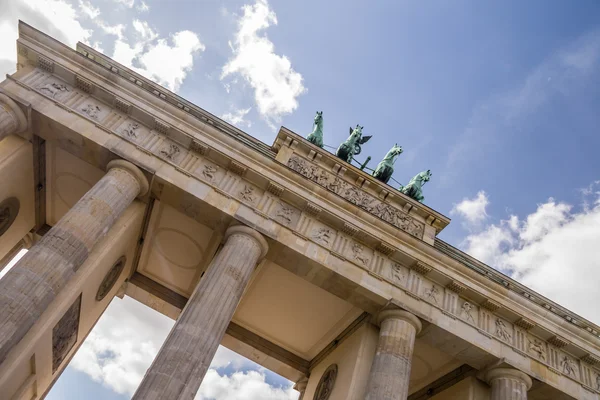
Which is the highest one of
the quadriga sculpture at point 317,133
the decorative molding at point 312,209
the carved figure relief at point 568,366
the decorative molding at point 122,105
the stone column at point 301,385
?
the quadriga sculpture at point 317,133

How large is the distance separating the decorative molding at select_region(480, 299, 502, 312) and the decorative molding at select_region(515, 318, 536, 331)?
0.99 m

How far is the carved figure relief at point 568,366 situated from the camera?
1635 cm

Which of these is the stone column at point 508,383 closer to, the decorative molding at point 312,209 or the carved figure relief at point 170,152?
the decorative molding at point 312,209

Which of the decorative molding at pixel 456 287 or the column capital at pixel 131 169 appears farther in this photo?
the decorative molding at pixel 456 287

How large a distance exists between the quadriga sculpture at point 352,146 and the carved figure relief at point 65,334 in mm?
11691

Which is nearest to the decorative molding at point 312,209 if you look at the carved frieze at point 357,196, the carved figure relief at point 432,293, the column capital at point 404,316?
the carved frieze at point 357,196

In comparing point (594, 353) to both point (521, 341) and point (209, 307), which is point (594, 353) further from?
point (209, 307)

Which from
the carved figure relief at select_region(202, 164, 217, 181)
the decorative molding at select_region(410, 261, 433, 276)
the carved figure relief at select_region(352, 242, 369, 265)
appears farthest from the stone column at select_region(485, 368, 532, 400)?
the carved figure relief at select_region(202, 164, 217, 181)

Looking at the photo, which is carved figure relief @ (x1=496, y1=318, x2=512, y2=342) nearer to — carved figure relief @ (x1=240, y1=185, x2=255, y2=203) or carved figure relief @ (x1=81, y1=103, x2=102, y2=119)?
carved figure relief @ (x1=240, y1=185, x2=255, y2=203)

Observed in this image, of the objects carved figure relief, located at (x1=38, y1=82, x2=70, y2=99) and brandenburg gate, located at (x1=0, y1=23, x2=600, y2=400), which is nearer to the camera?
brandenburg gate, located at (x1=0, y1=23, x2=600, y2=400)

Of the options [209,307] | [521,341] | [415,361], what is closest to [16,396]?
[209,307]

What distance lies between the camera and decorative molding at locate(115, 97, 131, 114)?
630 inches

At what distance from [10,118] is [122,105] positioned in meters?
3.42

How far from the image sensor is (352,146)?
66.6ft
